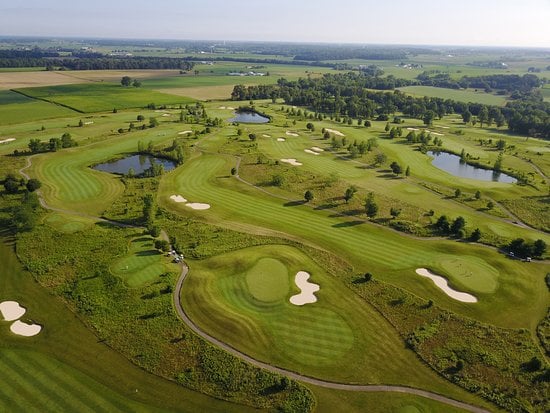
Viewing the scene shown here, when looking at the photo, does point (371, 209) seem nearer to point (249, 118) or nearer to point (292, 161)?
point (292, 161)

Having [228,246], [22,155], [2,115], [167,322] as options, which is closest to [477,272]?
[228,246]

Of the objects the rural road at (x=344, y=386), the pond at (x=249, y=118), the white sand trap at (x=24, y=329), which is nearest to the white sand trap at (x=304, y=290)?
the rural road at (x=344, y=386)

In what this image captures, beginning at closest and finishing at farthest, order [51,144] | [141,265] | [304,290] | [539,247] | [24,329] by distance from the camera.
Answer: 1. [24,329]
2. [304,290]
3. [141,265]
4. [539,247]
5. [51,144]

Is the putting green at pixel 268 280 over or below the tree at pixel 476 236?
below

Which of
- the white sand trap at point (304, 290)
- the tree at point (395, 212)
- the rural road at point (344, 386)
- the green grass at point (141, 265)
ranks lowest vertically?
the rural road at point (344, 386)

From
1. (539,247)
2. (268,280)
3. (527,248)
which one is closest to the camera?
(268,280)

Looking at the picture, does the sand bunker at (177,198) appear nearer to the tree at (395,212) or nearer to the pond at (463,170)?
the tree at (395,212)

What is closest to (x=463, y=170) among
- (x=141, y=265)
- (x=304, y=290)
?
(x=304, y=290)
